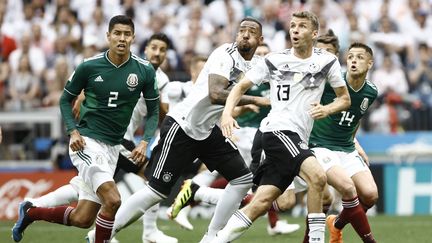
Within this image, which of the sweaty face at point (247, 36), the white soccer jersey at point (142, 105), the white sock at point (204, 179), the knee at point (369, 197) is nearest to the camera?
the sweaty face at point (247, 36)

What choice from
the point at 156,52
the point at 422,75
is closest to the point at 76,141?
the point at 156,52

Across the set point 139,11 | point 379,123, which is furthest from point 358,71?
point 139,11

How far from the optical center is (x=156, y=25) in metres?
21.2

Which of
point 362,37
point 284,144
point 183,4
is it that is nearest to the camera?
point 284,144

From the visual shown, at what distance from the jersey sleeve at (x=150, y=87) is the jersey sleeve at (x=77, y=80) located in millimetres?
631

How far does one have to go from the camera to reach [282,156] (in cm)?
1031

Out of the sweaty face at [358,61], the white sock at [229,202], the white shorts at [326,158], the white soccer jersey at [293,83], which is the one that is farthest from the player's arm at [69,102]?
the sweaty face at [358,61]

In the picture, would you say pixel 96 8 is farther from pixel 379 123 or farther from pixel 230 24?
pixel 379 123

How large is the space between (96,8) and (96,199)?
11070mm

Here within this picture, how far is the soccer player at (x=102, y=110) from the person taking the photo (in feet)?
35.4

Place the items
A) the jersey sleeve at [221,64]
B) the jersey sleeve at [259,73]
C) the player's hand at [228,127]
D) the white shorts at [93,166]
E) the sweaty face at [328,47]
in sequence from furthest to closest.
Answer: the sweaty face at [328,47], the jersey sleeve at [221,64], the white shorts at [93,166], the jersey sleeve at [259,73], the player's hand at [228,127]

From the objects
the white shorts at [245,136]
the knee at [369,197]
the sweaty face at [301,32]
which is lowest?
the white shorts at [245,136]

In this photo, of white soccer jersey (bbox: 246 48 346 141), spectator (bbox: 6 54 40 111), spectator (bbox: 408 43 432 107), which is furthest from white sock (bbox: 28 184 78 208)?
spectator (bbox: 408 43 432 107)

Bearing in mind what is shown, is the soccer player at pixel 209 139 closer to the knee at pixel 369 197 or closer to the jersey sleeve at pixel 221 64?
the jersey sleeve at pixel 221 64
